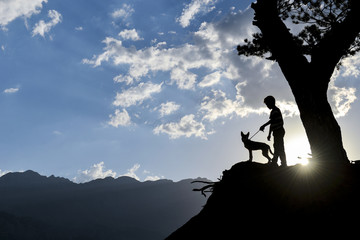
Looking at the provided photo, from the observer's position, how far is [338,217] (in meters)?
5.51

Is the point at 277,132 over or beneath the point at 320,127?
over

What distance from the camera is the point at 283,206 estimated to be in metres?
6.20

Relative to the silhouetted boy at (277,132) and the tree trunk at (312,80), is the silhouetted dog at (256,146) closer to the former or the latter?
the silhouetted boy at (277,132)

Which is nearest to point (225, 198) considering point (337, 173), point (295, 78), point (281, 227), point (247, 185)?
point (247, 185)

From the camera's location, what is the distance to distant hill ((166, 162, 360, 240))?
552cm

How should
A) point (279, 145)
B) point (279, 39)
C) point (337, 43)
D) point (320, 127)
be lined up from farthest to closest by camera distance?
point (279, 39)
point (279, 145)
point (337, 43)
point (320, 127)

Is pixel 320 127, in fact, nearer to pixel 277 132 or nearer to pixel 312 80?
pixel 277 132

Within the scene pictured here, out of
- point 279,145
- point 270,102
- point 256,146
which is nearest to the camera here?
point 279,145

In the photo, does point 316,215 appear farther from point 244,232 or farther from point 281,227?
point 244,232

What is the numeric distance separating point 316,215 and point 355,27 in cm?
506

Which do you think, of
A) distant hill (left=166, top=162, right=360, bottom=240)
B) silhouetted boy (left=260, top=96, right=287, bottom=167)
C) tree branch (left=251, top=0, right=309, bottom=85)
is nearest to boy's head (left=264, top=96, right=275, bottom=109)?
silhouetted boy (left=260, top=96, right=287, bottom=167)

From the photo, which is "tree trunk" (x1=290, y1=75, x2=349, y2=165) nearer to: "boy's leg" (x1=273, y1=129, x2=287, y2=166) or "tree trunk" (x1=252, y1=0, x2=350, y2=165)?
"tree trunk" (x1=252, y1=0, x2=350, y2=165)

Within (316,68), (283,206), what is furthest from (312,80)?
(283,206)

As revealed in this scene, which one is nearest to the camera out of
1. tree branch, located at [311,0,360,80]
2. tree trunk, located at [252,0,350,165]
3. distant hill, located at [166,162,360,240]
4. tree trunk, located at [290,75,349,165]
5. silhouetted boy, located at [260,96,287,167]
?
distant hill, located at [166,162,360,240]
